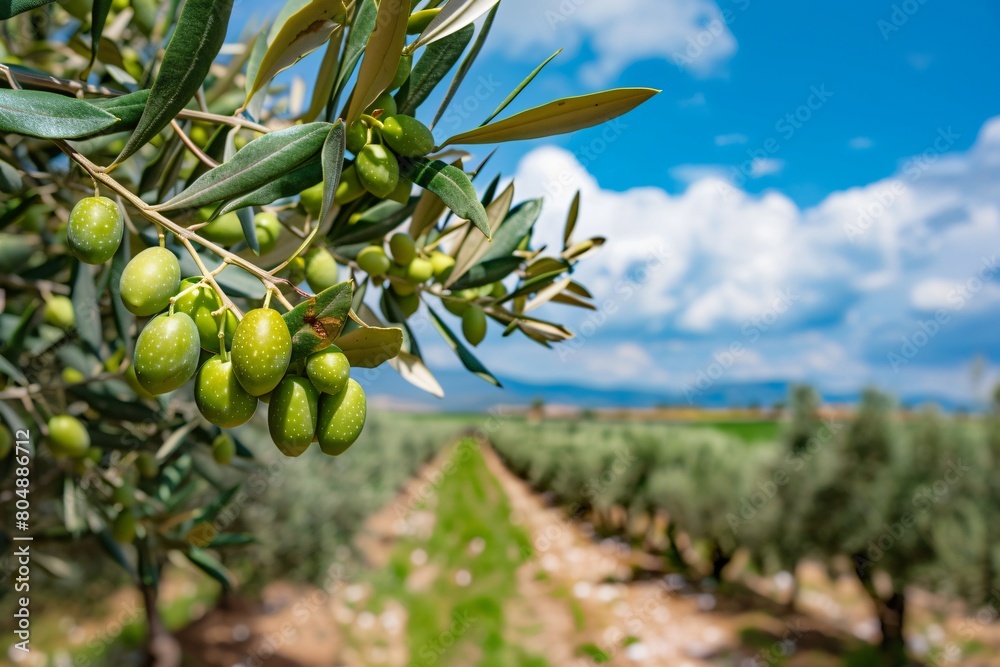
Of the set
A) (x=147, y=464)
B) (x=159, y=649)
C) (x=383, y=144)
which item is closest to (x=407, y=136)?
(x=383, y=144)

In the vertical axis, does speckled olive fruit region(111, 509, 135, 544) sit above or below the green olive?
below

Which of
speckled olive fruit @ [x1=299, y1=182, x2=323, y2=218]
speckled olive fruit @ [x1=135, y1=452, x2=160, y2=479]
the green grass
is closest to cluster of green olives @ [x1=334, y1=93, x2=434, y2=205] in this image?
speckled olive fruit @ [x1=299, y1=182, x2=323, y2=218]

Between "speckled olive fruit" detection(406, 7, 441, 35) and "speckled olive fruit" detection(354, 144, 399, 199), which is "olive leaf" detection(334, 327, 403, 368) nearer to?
"speckled olive fruit" detection(354, 144, 399, 199)

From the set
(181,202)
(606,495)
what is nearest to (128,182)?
(181,202)

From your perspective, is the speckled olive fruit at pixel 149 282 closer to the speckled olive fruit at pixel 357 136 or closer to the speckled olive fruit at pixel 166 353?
the speckled olive fruit at pixel 166 353

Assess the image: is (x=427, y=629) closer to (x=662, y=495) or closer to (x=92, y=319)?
(x=662, y=495)

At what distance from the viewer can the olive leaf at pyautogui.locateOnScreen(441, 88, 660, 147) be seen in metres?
0.58

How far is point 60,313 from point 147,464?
0.36m

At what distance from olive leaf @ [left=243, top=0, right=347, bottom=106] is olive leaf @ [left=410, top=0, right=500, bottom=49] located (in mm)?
90

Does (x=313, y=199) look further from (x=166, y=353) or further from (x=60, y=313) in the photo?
(x=60, y=313)

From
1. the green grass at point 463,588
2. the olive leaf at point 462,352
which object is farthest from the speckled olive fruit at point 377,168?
the green grass at point 463,588

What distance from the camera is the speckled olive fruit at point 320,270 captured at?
79 centimetres

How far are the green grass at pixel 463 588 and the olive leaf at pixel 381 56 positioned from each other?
6194 millimetres

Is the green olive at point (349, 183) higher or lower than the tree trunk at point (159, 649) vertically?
higher
